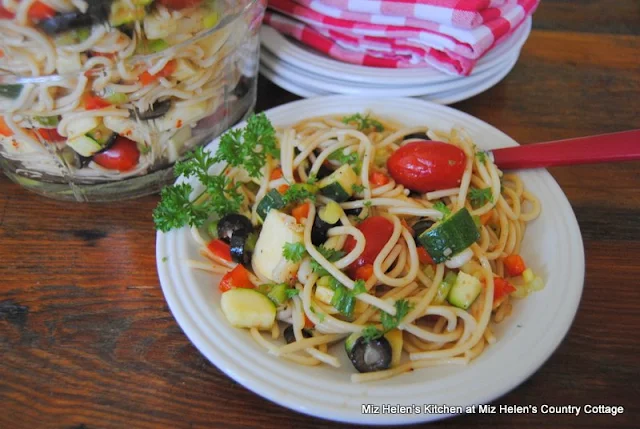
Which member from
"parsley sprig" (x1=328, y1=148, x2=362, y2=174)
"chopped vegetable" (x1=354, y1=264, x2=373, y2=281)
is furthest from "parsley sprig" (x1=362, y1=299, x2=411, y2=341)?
"parsley sprig" (x1=328, y1=148, x2=362, y2=174)

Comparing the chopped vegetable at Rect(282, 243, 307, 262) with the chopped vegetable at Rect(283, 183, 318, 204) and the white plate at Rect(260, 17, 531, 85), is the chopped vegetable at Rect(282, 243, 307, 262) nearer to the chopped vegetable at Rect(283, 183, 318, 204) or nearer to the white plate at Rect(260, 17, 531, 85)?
the chopped vegetable at Rect(283, 183, 318, 204)

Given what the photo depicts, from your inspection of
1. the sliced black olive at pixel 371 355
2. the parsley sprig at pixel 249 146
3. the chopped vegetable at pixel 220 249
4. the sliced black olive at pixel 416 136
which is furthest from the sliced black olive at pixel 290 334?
the sliced black olive at pixel 416 136

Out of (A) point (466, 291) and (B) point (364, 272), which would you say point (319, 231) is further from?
(A) point (466, 291)

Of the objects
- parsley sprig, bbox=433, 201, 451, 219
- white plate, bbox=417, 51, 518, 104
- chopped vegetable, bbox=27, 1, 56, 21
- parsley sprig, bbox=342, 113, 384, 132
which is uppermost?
chopped vegetable, bbox=27, 1, 56, 21

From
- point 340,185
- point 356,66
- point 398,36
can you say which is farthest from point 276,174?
point 398,36

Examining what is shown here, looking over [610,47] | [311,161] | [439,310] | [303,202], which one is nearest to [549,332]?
[439,310]
